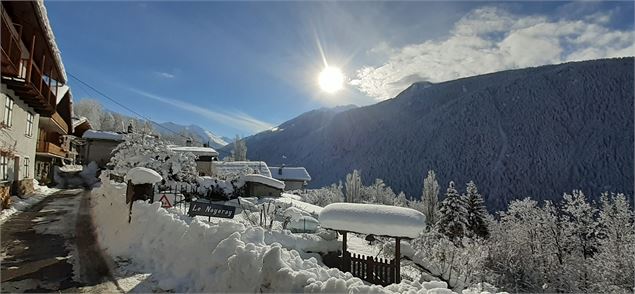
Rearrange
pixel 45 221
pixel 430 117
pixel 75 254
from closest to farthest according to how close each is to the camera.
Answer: pixel 75 254 < pixel 45 221 < pixel 430 117

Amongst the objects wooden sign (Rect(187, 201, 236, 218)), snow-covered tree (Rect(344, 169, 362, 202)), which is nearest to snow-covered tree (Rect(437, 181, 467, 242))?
wooden sign (Rect(187, 201, 236, 218))

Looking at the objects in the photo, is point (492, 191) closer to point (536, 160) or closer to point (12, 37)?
point (536, 160)

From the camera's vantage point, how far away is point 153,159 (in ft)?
87.6

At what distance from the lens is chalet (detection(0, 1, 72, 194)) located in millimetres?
14461

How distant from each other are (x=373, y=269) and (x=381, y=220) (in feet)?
8.43

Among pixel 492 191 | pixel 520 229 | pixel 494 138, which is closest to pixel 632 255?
pixel 520 229

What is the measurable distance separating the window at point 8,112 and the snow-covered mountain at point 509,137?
10902 centimetres

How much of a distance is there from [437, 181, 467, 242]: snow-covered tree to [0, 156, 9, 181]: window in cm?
3719

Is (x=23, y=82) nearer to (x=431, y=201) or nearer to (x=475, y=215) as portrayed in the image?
(x=475, y=215)

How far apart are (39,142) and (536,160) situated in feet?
446

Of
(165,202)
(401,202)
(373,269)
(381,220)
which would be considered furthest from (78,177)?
(401,202)

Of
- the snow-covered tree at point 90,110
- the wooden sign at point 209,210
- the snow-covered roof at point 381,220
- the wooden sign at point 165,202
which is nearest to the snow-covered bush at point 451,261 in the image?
the snow-covered roof at point 381,220

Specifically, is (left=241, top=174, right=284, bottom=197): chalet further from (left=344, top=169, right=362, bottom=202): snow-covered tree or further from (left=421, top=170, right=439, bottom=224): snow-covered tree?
(left=344, top=169, right=362, bottom=202): snow-covered tree

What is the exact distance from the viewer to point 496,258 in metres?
30.5
